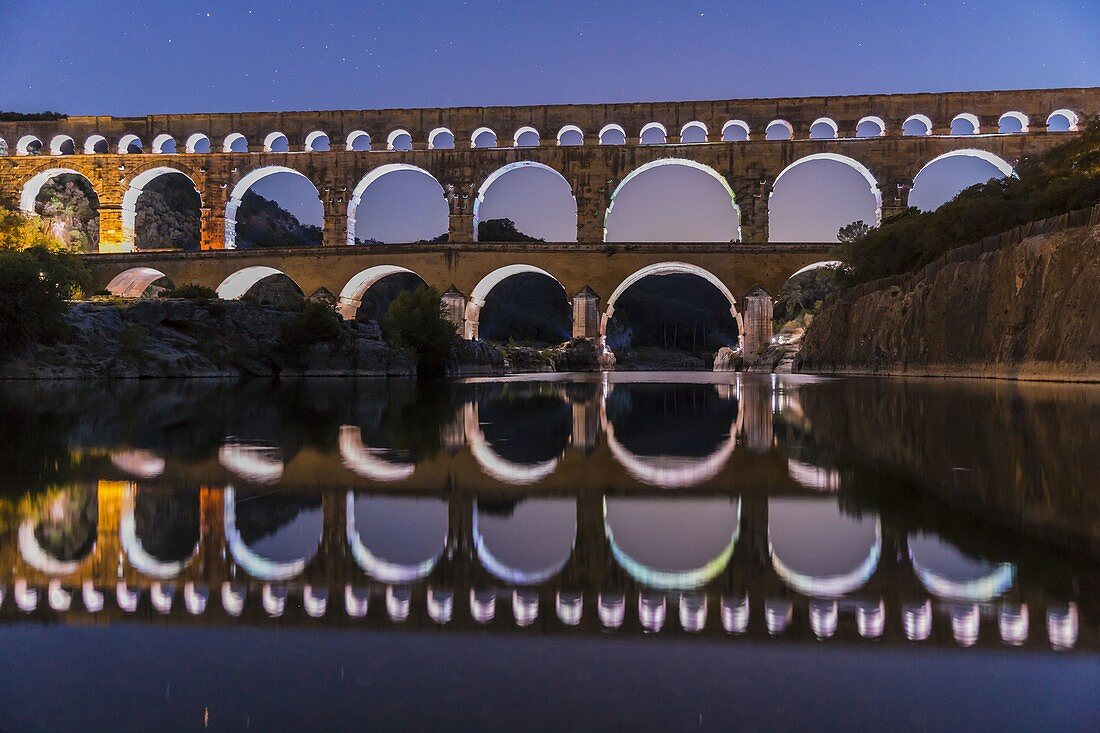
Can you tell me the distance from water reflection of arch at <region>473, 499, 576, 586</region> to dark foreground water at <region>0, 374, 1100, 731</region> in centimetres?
1

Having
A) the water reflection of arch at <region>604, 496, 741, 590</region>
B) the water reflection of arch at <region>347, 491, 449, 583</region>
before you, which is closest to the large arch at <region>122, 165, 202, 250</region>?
the water reflection of arch at <region>347, 491, 449, 583</region>

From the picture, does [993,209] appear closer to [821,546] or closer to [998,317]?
[998,317]

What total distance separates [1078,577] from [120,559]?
6.26 feet

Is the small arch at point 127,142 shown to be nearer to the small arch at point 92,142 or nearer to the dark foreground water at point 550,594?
the small arch at point 92,142

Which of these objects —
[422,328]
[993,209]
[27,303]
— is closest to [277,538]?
[27,303]

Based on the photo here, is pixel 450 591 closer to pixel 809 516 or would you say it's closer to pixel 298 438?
pixel 809 516

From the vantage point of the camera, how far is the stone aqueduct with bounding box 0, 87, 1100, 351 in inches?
1346

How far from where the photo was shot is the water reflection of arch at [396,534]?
65.9 inches

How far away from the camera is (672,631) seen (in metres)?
1.28

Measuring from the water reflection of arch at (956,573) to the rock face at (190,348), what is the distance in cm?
1432

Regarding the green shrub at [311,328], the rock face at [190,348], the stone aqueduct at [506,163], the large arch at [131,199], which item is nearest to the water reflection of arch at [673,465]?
the rock face at [190,348]

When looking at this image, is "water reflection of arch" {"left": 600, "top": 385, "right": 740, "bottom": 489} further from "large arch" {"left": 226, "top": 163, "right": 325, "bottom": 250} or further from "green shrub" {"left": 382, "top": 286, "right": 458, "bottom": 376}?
"large arch" {"left": 226, "top": 163, "right": 325, "bottom": 250}

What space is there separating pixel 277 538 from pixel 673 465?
1.86 metres

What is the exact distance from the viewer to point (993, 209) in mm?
17484
